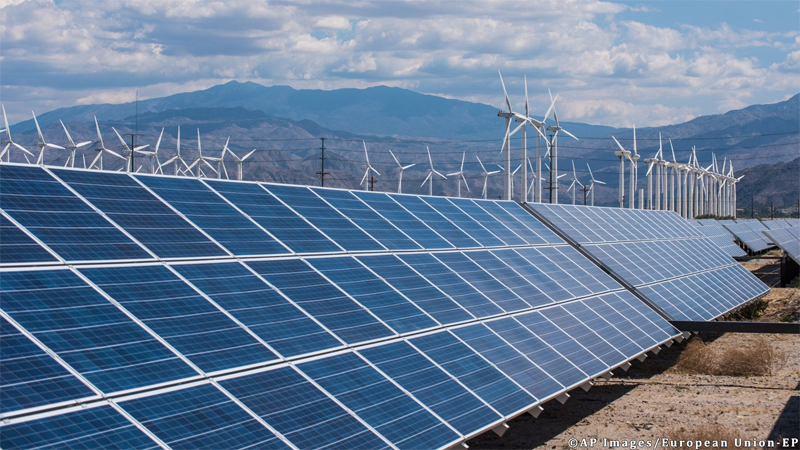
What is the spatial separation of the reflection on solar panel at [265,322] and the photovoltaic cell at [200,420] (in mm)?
26

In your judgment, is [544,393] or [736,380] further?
[736,380]

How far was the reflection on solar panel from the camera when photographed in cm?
1152

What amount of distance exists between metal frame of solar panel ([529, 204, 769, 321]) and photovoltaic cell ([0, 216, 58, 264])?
22.5 meters

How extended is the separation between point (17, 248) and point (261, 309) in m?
4.25

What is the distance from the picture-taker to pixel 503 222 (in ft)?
106

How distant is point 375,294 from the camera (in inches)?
745

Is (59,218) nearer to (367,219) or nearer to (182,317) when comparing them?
(182,317)

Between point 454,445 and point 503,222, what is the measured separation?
60.9 ft

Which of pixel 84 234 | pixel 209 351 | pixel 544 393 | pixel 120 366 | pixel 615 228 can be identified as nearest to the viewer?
pixel 120 366

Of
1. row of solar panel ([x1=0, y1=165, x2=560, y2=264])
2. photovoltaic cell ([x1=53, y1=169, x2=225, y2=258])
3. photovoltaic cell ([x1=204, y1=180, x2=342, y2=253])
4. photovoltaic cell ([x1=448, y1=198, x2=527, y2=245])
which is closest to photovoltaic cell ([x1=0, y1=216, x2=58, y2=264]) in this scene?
row of solar panel ([x1=0, y1=165, x2=560, y2=264])

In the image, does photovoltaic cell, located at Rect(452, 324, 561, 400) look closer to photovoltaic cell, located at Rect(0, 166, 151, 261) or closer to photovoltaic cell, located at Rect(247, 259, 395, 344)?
photovoltaic cell, located at Rect(247, 259, 395, 344)

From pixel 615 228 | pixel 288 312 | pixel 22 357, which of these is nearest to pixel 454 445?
pixel 288 312

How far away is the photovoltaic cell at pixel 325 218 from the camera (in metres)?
21.6

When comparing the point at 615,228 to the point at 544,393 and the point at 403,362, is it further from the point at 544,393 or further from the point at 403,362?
the point at 403,362
